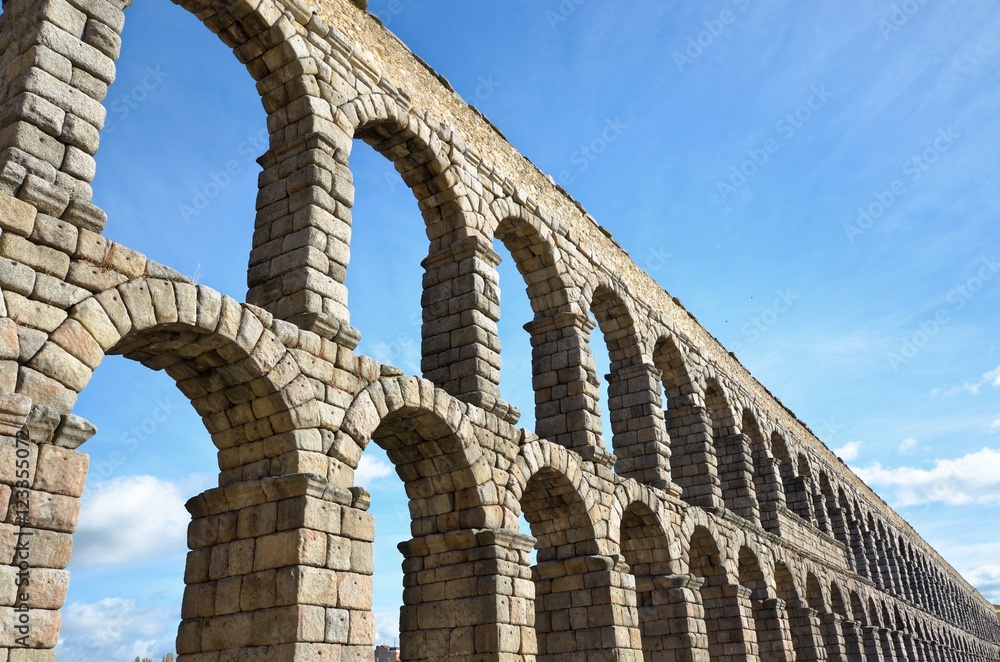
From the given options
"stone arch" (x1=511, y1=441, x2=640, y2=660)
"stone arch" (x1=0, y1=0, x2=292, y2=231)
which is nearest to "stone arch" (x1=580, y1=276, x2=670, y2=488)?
"stone arch" (x1=511, y1=441, x2=640, y2=660)

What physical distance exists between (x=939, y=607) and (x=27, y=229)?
4786cm

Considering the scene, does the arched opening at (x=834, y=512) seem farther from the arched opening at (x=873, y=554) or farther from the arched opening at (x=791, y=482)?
the arched opening at (x=791, y=482)

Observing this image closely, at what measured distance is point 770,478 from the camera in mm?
21688

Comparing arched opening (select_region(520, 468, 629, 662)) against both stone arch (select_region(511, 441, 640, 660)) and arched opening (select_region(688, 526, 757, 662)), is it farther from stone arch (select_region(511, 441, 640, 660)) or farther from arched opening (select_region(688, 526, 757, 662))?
arched opening (select_region(688, 526, 757, 662))

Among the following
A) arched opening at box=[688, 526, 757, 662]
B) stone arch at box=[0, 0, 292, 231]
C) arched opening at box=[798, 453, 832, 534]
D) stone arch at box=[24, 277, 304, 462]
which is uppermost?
arched opening at box=[798, 453, 832, 534]

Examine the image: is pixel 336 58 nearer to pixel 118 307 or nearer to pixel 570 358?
pixel 118 307

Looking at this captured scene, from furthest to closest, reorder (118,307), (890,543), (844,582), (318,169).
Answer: (890,543) → (844,582) → (318,169) → (118,307)

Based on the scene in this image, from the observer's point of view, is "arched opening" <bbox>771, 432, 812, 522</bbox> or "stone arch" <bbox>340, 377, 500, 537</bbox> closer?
"stone arch" <bbox>340, 377, 500, 537</bbox>

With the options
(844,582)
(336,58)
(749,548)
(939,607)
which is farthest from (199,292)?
(939,607)

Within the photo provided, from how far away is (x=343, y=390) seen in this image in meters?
8.27

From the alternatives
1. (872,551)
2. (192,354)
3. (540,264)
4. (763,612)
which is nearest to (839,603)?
(763,612)

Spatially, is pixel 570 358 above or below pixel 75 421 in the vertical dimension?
above

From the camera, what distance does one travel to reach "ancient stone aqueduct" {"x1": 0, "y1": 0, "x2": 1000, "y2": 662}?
19.6ft

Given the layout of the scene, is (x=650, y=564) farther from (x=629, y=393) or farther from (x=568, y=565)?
(x=629, y=393)
